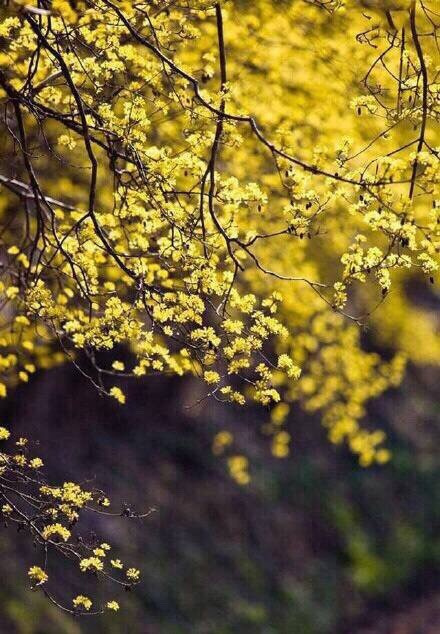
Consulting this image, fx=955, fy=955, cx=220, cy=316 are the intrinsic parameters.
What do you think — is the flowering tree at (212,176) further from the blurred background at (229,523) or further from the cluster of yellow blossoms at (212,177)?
the blurred background at (229,523)

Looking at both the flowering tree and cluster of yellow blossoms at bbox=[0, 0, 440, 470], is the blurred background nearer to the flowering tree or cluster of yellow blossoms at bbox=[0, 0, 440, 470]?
the flowering tree

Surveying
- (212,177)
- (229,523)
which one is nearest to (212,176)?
(212,177)

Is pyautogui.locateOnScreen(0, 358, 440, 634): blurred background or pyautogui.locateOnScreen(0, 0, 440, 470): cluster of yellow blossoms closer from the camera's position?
pyautogui.locateOnScreen(0, 0, 440, 470): cluster of yellow blossoms

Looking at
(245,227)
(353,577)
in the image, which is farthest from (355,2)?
(353,577)

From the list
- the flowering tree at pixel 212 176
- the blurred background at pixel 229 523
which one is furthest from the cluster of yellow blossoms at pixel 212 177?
the blurred background at pixel 229 523

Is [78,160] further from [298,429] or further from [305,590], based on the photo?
[298,429]

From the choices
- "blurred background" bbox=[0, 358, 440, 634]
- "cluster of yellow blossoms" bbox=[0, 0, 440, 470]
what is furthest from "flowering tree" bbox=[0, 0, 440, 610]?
"blurred background" bbox=[0, 358, 440, 634]
